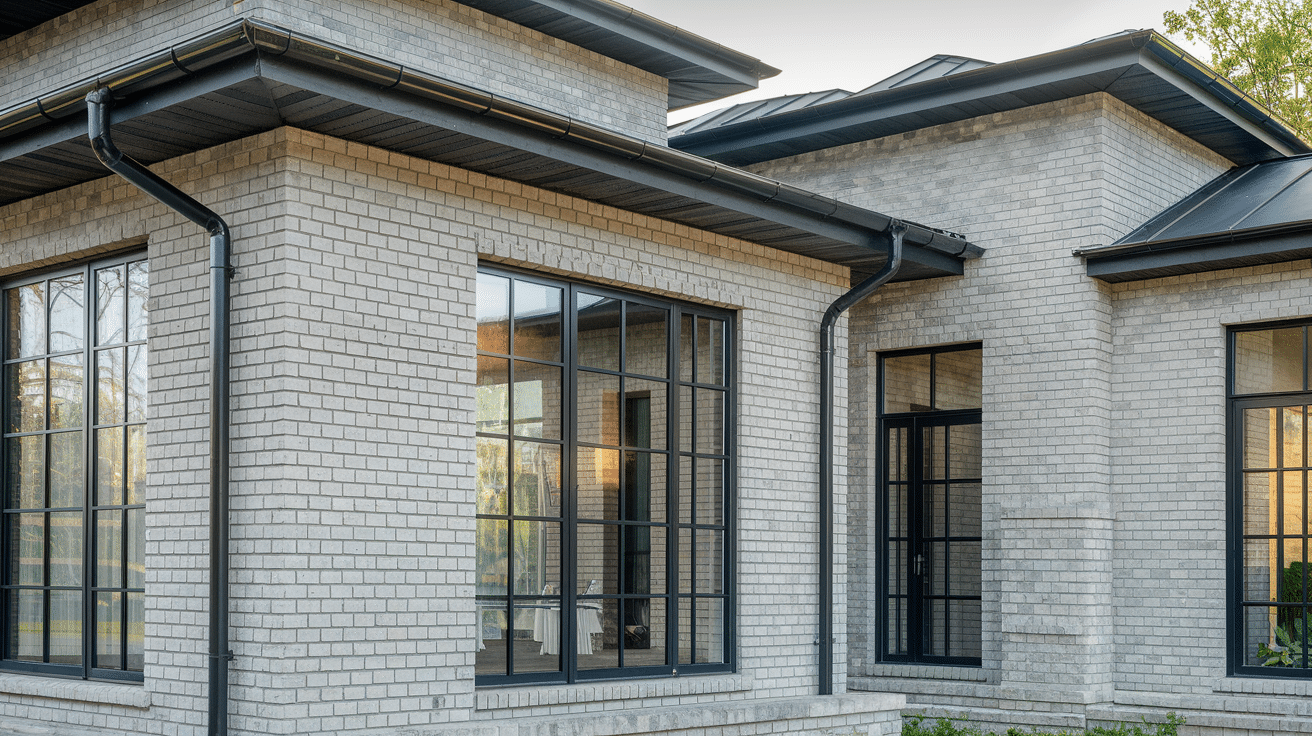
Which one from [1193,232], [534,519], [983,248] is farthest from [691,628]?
[1193,232]

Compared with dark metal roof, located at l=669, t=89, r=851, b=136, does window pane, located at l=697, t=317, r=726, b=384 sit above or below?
below

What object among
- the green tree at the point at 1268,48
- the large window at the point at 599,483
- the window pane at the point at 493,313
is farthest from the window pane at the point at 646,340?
the green tree at the point at 1268,48

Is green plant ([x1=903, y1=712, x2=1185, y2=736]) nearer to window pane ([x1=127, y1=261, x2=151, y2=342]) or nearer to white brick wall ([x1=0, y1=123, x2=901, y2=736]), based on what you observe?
white brick wall ([x1=0, y1=123, x2=901, y2=736])

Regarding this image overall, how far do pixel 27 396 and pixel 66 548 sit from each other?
0.94 meters

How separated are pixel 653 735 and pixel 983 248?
192 inches

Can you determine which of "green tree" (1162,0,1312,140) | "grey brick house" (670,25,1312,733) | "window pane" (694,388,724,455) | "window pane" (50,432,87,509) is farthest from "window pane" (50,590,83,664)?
"green tree" (1162,0,1312,140)

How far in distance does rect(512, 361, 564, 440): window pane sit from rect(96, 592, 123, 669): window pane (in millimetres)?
2249

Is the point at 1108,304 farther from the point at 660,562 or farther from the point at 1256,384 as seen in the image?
Result: the point at 660,562

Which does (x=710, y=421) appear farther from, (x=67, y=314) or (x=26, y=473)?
(x=26, y=473)

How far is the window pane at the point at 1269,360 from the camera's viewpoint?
29.7ft

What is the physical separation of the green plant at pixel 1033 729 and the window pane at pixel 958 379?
7.89ft

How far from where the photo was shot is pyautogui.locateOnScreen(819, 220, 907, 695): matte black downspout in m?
8.51

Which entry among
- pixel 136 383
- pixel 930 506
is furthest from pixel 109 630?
pixel 930 506

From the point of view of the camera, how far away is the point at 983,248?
1004cm
